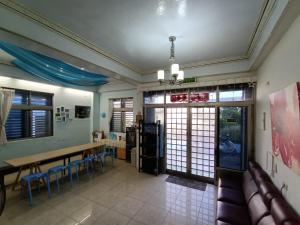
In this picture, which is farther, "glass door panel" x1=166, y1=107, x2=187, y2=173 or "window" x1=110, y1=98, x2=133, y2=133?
"window" x1=110, y1=98, x2=133, y2=133

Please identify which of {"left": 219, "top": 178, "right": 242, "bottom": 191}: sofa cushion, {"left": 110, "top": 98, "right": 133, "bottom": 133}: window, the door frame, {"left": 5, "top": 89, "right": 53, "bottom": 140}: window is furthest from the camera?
{"left": 110, "top": 98, "right": 133, "bottom": 133}: window

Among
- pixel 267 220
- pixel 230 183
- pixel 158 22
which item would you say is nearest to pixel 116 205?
pixel 230 183

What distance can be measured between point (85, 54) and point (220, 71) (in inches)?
119

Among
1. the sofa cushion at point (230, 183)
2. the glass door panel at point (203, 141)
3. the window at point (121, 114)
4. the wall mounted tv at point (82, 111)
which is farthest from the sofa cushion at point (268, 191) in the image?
the wall mounted tv at point (82, 111)

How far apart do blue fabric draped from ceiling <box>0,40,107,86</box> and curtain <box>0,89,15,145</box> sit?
102 cm

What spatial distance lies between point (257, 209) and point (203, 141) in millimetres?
2250

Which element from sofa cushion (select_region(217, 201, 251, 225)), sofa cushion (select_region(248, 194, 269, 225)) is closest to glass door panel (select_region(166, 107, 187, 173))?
sofa cushion (select_region(217, 201, 251, 225))

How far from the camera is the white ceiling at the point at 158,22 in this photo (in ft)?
6.07

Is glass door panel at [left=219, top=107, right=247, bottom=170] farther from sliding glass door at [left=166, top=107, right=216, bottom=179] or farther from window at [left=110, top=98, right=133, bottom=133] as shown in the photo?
window at [left=110, top=98, right=133, bottom=133]

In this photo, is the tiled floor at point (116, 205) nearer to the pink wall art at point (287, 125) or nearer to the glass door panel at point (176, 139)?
the glass door panel at point (176, 139)

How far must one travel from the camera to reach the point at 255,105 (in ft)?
11.3

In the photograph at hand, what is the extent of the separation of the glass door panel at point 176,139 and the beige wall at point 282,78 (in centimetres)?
187

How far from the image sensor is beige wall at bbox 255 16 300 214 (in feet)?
5.30

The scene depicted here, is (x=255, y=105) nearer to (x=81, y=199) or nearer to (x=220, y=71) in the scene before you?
(x=220, y=71)
